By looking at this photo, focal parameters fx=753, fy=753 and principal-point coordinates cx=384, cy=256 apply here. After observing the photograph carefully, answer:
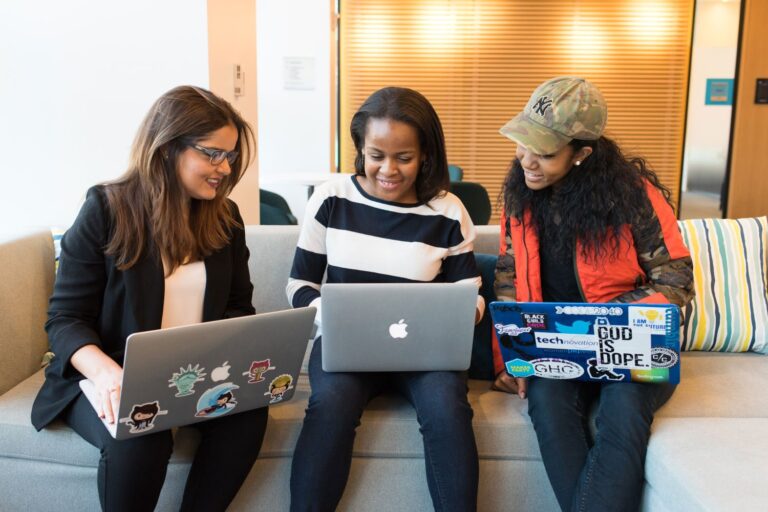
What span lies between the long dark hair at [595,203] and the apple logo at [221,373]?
0.89 m

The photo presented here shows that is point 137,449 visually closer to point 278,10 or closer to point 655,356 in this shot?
point 655,356

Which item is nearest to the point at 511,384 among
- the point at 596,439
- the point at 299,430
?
the point at 596,439

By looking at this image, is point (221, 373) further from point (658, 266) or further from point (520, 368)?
point (658, 266)

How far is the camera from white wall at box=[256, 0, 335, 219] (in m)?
5.21

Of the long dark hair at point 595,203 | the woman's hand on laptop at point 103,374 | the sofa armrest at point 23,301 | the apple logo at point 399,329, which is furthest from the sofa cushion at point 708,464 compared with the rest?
the sofa armrest at point 23,301

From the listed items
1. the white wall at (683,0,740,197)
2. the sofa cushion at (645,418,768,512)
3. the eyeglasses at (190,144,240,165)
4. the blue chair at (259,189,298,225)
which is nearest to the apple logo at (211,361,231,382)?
the eyeglasses at (190,144,240,165)

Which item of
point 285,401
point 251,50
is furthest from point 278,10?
point 285,401

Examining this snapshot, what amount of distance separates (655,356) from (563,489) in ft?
1.17

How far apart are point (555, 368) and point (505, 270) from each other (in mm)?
357

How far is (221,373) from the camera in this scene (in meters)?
1.51

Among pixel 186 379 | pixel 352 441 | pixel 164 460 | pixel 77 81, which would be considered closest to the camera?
pixel 186 379

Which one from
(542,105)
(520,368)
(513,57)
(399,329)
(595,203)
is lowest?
(520,368)

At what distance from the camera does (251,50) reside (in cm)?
311

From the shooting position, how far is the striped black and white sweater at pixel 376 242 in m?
1.89
